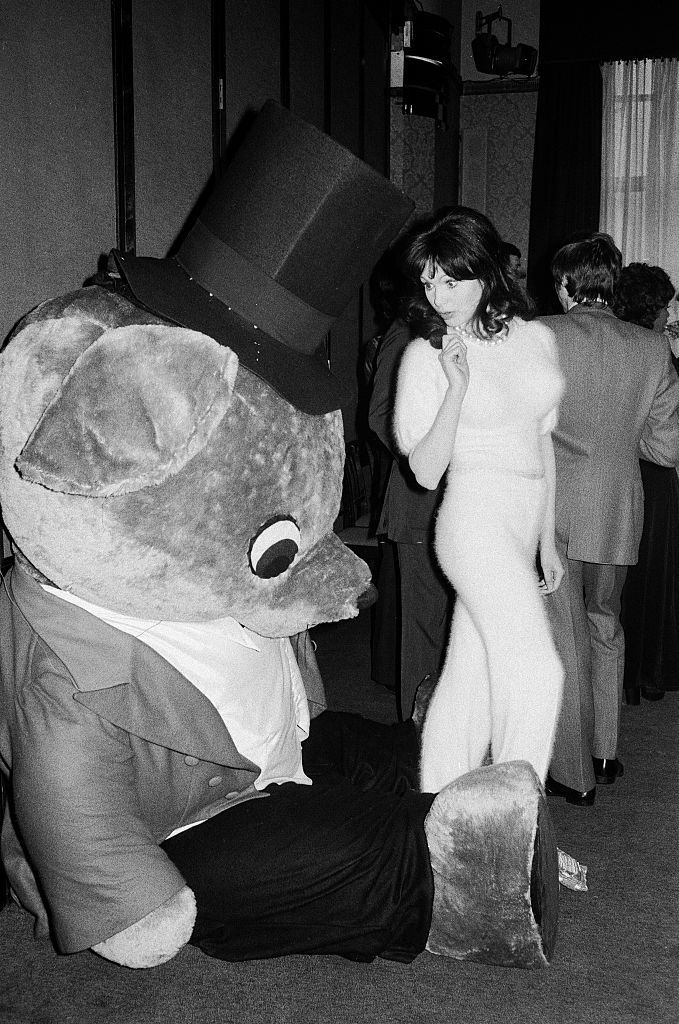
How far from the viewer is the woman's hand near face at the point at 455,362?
6.18ft

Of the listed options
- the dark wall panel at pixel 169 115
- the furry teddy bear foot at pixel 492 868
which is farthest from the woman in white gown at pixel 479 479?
the dark wall panel at pixel 169 115

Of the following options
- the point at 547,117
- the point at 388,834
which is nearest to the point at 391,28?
the point at 547,117

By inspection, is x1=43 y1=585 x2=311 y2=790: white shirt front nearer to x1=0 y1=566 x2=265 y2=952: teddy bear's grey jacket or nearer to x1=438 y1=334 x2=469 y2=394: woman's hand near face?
x1=0 y1=566 x2=265 y2=952: teddy bear's grey jacket

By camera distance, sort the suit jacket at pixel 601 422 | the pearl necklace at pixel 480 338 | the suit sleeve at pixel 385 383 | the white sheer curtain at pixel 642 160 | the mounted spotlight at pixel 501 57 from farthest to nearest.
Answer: the white sheer curtain at pixel 642 160, the mounted spotlight at pixel 501 57, the suit sleeve at pixel 385 383, the suit jacket at pixel 601 422, the pearl necklace at pixel 480 338

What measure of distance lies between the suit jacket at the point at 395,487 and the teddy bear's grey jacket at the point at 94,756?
1.50m

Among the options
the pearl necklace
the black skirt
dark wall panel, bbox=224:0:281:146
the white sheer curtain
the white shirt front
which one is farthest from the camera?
the white sheer curtain

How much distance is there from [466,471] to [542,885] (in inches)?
33.1

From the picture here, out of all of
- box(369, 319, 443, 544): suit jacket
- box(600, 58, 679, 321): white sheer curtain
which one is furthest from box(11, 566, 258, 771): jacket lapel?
box(600, 58, 679, 321): white sheer curtain

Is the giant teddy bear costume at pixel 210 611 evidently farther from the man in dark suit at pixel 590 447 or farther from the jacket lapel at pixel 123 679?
the man in dark suit at pixel 590 447

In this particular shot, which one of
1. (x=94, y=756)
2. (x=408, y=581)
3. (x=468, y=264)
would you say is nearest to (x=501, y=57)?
(x=408, y=581)

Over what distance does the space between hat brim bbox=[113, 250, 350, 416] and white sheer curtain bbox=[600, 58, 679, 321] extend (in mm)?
6558

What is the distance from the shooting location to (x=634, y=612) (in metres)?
3.23

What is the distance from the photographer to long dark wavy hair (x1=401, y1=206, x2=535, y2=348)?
195 centimetres

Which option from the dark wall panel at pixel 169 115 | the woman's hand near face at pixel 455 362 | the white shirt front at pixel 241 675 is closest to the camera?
the white shirt front at pixel 241 675
